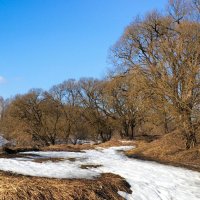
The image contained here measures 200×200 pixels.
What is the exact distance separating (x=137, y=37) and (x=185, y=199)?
21439 millimetres

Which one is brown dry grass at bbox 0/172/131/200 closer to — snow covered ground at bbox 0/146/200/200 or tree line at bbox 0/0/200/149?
snow covered ground at bbox 0/146/200/200

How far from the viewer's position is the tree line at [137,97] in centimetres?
2042

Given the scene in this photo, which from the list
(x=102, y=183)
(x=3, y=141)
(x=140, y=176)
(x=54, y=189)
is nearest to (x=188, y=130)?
(x=140, y=176)

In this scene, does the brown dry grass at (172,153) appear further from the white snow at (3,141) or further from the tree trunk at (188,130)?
the white snow at (3,141)

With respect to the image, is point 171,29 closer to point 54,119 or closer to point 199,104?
point 199,104

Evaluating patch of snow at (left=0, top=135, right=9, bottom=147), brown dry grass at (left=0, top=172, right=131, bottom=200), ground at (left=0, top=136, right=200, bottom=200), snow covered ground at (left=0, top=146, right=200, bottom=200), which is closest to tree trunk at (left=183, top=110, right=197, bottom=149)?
ground at (left=0, top=136, right=200, bottom=200)

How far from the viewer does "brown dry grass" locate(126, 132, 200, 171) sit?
17725 millimetres

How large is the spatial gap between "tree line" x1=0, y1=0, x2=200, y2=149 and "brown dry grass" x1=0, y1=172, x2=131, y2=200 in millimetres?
12097

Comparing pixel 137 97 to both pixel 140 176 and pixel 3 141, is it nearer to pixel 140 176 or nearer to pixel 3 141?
pixel 140 176

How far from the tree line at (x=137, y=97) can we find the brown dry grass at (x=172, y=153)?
0.95 metres

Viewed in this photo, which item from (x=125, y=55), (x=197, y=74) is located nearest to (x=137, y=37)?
(x=125, y=55)

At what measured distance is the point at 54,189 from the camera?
785 centimetres

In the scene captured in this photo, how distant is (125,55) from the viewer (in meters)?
29.8

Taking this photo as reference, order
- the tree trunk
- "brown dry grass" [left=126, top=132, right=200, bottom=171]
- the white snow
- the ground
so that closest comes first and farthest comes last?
the ground
"brown dry grass" [left=126, top=132, right=200, bottom=171]
the tree trunk
the white snow
